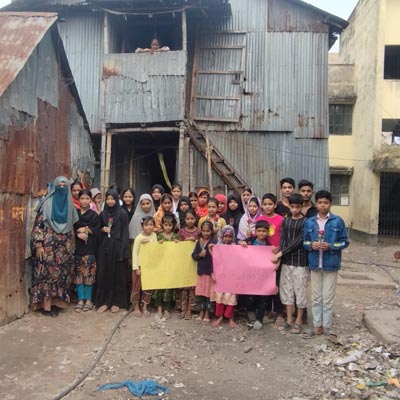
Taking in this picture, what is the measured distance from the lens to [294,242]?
4586mm

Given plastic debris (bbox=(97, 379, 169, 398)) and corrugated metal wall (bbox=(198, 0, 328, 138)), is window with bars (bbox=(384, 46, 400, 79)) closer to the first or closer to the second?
corrugated metal wall (bbox=(198, 0, 328, 138))

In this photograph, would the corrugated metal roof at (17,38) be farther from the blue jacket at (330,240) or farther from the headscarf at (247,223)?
the blue jacket at (330,240)

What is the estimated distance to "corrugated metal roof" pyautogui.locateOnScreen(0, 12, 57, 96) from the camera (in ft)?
15.6

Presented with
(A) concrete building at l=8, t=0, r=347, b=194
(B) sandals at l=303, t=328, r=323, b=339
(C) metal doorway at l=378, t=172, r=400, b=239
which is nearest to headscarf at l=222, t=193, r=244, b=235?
(B) sandals at l=303, t=328, r=323, b=339

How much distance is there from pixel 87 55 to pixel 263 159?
596cm

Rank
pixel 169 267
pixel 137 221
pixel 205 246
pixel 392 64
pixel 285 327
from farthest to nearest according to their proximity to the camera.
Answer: pixel 392 64, pixel 137 221, pixel 169 267, pixel 205 246, pixel 285 327

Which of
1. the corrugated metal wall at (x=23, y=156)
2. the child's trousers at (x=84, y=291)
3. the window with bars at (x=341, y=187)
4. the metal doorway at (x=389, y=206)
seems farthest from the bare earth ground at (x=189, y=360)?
the window with bars at (x=341, y=187)

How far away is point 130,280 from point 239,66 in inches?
310

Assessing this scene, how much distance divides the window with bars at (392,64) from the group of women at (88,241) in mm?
12786

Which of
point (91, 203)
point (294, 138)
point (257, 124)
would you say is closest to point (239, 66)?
point (257, 124)

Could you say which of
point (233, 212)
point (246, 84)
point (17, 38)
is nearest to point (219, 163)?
point (246, 84)

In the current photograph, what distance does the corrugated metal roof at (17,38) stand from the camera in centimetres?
475

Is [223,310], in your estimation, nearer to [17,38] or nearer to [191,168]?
[17,38]

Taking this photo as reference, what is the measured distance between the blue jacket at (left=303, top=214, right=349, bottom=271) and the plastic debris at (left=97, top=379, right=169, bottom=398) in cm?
215
